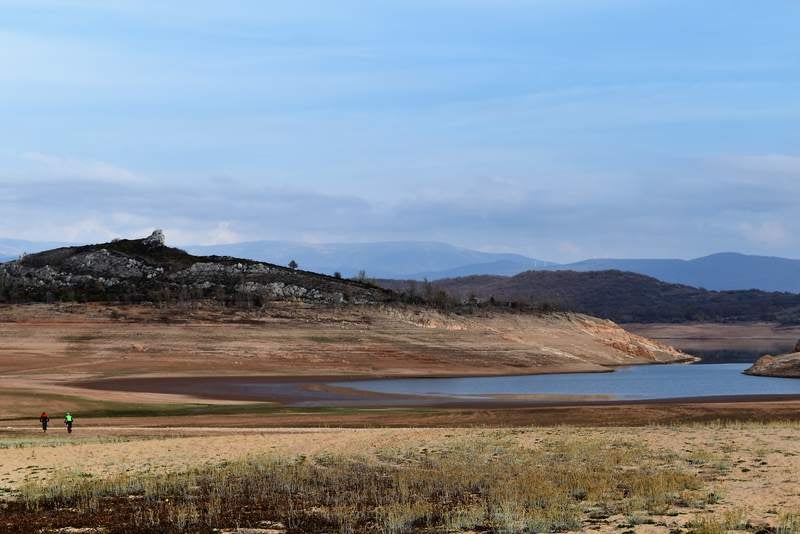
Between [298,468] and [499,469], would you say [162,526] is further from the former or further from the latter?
[499,469]

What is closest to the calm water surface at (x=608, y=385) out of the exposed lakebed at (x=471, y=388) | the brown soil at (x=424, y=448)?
the exposed lakebed at (x=471, y=388)

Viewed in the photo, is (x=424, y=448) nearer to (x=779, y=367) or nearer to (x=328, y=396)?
(x=328, y=396)

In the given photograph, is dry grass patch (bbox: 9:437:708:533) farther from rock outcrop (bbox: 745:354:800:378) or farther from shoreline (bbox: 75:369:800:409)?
rock outcrop (bbox: 745:354:800:378)

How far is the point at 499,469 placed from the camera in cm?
3173

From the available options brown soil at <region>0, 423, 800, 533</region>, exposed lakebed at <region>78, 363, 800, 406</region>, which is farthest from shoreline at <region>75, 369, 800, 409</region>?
brown soil at <region>0, 423, 800, 533</region>

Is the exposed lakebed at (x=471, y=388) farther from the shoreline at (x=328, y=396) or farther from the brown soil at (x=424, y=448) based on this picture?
the brown soil at (x=424, y=448)

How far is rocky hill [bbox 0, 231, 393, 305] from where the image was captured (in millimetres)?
141500

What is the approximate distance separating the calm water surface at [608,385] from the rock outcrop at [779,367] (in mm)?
2152

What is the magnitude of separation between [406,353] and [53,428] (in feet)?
231

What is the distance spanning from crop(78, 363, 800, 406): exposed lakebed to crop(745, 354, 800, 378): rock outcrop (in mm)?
2651

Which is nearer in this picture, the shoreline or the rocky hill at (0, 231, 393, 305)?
the shoreline

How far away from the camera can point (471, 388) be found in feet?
288

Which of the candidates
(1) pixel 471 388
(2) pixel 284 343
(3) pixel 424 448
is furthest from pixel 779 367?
(3) pixel 424 448

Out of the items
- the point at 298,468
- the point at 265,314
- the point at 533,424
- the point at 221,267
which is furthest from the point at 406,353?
the point at 298,468
